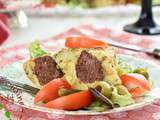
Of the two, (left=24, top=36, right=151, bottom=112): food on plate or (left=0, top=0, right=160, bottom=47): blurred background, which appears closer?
(left=24, top=36, right=151, bottom=112): food on plate

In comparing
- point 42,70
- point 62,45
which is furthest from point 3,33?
point 42,70

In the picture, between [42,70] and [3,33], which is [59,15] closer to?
[3,33]

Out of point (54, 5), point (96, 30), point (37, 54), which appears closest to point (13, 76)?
point (37, 54)

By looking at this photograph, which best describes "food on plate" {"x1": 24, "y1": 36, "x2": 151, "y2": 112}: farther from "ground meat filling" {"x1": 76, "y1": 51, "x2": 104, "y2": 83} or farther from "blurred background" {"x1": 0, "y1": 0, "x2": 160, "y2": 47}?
"blurred background" {"x1": 0, "y1": 0, "x2": 160, "y2": 47}

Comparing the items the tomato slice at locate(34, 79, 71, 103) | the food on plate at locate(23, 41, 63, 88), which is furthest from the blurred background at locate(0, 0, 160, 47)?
the tomato slice at locate(34, 79, 71, 103)

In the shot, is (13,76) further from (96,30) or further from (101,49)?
(96,30)

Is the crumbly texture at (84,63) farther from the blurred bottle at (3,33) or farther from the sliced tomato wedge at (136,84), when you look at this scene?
the blurred bottle at (3,33)

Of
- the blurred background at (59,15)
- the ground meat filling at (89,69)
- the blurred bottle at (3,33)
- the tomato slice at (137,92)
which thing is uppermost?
the ground meat filling at (89,69)

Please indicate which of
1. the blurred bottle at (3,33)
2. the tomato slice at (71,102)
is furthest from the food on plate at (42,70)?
the blurred bottle at (3,33)
